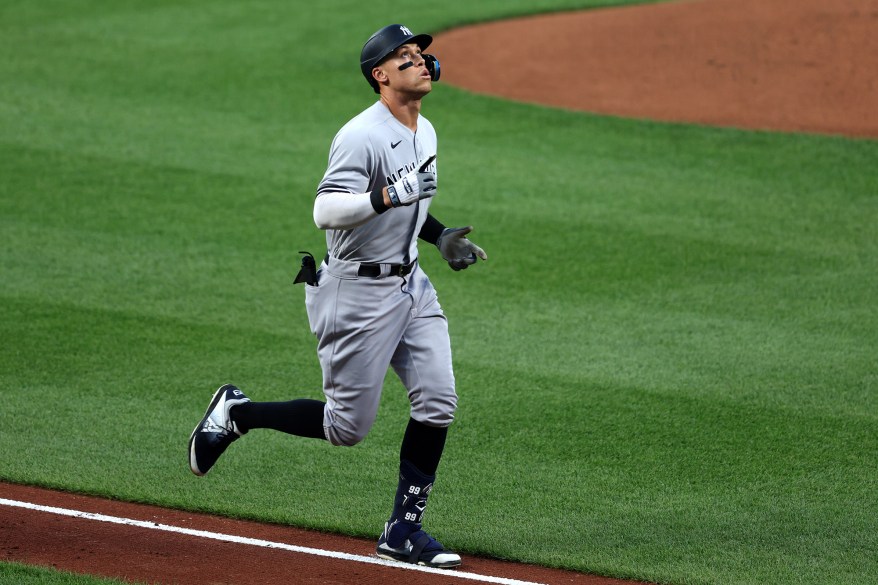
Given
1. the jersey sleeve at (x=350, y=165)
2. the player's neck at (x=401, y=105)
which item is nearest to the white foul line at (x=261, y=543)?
the jersey sleeve at (x=350, y=165)

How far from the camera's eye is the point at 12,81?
45.1 feet

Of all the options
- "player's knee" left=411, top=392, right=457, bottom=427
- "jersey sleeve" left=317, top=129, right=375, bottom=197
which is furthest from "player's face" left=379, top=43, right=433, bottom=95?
"player's knee" left=411, top=392, right=457, bottom=427

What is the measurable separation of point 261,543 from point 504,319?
3318 millimetres

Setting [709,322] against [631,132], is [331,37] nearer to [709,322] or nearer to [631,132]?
[631,132]

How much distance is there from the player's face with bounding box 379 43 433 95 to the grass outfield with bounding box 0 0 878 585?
1.82 meters

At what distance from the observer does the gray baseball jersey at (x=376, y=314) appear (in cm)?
484

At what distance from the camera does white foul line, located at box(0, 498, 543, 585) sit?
15.8 feet

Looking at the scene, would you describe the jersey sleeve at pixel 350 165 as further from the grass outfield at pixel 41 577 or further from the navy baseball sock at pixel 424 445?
the grass outfield at pixel 41 577

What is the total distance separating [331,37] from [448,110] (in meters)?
3.37

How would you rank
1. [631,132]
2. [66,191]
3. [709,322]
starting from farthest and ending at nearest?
1. [631,132]
2. [66,191]
3. [709,322]

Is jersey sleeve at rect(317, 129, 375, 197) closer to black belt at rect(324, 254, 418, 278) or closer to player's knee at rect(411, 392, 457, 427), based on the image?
black belt at rect(324, 254, 418, 278)

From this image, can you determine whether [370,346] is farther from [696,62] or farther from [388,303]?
[696,62]

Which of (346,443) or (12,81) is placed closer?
(346,443)

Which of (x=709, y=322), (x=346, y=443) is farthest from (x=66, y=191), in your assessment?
(x=346, y=443)
